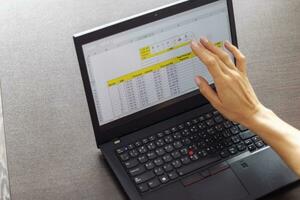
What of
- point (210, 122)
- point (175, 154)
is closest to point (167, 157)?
point (175, 154)

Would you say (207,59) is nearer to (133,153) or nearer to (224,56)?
(224,56)

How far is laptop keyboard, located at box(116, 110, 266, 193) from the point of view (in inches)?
37.4

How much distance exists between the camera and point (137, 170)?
95 cm

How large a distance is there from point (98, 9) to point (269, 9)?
445 millimetres

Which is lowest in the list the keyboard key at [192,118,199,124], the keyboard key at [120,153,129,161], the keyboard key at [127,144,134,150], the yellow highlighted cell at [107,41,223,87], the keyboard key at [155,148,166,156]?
the keyboard key at [155,148,166,156]

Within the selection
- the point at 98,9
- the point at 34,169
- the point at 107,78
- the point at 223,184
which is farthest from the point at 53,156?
the point at 98,9

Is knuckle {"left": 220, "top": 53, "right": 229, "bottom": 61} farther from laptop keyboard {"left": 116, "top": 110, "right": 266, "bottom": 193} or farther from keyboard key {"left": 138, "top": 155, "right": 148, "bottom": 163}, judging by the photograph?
keyboard key {"left": 138, "top": 155, "right": 148, "bottom": 163}

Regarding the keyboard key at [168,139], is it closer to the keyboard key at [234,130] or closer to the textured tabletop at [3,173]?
the keyboard key at [234,130]

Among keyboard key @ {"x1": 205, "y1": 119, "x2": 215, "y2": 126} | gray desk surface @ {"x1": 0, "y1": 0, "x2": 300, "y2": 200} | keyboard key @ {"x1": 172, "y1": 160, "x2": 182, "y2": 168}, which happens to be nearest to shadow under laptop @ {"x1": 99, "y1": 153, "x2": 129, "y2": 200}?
gray desk surface @ {"x1": 0, "y1": 0, "x2": 300, "y2": 200}

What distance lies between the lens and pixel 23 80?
118cm

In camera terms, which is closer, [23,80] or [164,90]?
[164,90]

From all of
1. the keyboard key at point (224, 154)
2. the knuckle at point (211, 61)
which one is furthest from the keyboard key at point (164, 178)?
the knuckle at point (211, 61)

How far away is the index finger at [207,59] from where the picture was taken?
95cm

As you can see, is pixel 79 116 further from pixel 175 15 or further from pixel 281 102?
pixel 281 102
